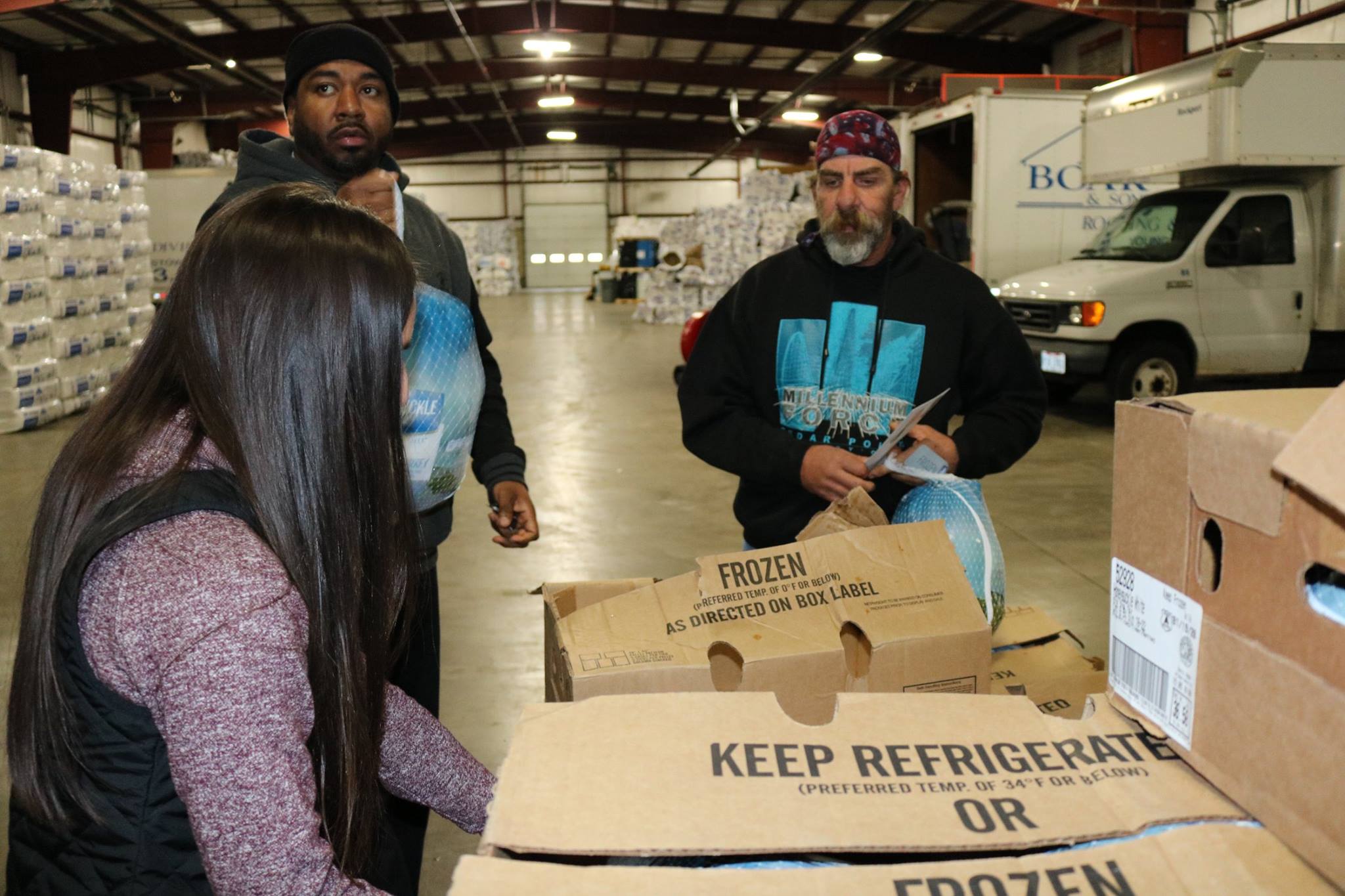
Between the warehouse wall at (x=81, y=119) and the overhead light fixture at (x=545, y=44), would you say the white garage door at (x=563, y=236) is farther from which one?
the overhead light fixture at (x=545, y=44)

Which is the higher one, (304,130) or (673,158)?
(673,158)

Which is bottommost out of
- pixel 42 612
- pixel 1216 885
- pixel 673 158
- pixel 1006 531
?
pixel 1006 531

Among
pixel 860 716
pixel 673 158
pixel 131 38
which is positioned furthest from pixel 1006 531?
pixel 673 158

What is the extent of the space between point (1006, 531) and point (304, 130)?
453 centimetres

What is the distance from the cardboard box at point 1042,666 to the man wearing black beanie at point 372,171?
0.94 m

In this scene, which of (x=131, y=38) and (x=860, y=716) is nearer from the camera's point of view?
(x=860, y=716)

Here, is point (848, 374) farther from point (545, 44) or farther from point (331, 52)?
point (545, 44)

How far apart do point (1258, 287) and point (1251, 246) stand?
0.32 meters

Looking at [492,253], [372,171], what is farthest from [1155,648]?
[492,253]

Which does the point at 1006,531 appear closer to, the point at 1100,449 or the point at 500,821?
the point at 1100,449

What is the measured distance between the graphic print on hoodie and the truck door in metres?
6.90

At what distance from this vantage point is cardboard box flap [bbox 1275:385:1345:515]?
0.62m

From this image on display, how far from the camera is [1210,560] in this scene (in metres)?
0.82

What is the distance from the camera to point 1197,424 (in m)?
0.80
